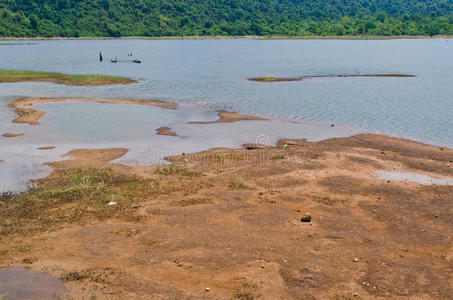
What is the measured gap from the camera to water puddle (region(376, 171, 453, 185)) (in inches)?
733

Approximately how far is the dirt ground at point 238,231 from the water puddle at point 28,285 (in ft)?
0.94

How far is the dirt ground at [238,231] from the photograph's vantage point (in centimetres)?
1075

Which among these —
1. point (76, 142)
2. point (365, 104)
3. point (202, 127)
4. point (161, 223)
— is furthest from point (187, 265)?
point (365, 104)

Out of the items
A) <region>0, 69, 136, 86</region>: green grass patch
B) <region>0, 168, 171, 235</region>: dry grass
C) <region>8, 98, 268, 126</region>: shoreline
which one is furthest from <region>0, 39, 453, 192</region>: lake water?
<region>0, 69, 136, 86</region>: green grass patch

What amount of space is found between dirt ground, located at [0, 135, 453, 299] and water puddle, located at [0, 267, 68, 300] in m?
0.29

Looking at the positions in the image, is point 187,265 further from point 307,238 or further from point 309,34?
point 309,34

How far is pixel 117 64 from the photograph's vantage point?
81.9m

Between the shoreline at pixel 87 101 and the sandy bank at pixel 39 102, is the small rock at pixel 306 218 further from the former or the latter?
the sandy bank at pixel 39 102

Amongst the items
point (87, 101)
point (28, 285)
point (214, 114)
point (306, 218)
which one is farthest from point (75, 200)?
point (87, 101)

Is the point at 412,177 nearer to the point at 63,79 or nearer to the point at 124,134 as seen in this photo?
the point at 124,134

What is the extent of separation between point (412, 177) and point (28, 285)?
52.4 ft

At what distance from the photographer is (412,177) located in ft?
63.1

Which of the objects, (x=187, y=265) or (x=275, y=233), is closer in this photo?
(x=187, y=265)

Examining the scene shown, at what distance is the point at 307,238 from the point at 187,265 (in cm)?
394
